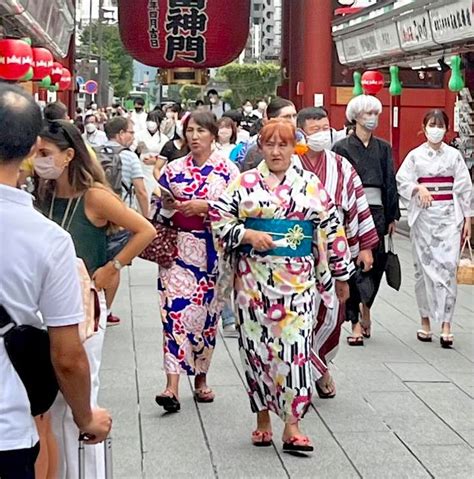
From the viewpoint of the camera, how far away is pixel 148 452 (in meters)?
4.95

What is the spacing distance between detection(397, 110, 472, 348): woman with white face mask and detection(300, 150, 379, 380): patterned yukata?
1447 mm

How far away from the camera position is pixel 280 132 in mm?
4949

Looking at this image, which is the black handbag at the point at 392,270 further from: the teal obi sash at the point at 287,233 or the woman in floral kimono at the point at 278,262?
the teal obi sash at the point at 287,233

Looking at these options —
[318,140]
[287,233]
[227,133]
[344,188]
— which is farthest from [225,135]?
[287,233]

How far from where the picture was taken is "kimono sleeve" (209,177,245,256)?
4.95m

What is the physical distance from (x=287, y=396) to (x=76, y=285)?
2.49 m

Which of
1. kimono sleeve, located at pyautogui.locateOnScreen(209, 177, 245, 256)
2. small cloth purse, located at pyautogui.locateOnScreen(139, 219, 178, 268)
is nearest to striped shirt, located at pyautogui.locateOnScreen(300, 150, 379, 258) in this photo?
small cloth purse, located at pyautogui.locateOnScreen(139, 219, 178, 268)

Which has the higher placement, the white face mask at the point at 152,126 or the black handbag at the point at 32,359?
the white face mask at the point at 152,126

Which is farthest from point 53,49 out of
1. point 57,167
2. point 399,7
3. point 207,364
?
Result: point 57,167

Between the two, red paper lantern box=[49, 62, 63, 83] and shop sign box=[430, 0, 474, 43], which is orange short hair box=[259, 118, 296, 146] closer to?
shop sign box=[430, 0, 474, 43]

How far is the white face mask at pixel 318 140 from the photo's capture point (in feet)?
19.0

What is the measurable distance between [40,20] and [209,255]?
9.79 m

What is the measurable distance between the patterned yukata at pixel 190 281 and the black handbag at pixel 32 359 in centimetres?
302

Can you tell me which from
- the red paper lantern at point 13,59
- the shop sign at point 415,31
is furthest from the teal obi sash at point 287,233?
the shop sign at point 415,31
